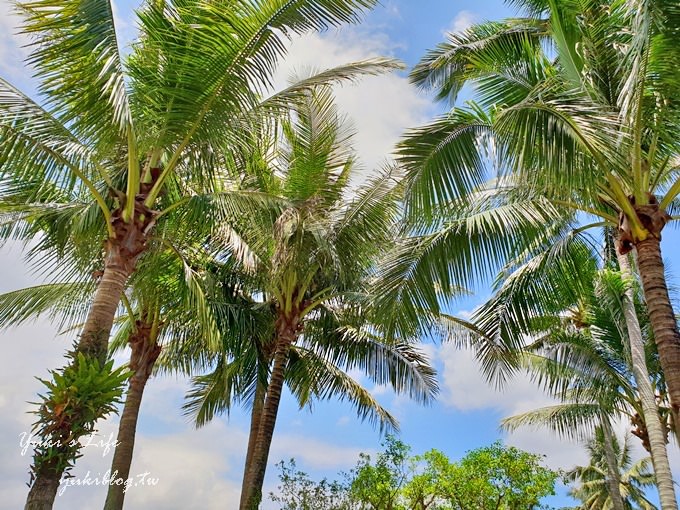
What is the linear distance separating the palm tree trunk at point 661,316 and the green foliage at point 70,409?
5.43 m

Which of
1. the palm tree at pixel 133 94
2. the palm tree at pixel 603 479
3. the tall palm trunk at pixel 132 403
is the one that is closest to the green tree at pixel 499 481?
the tall palm trunk at pixel 132 403

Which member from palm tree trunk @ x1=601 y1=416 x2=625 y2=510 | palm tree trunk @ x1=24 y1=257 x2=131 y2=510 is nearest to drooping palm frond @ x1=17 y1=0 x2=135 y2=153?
palm tree trunk @ x1=24 y1=257 x2=131 y2=510

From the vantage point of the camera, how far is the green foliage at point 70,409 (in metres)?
5.58

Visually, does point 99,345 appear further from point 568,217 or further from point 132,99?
point 568,217

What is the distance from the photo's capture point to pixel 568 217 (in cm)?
858

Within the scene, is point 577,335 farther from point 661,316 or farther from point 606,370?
point 661,316

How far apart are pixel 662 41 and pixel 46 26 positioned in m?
6.66

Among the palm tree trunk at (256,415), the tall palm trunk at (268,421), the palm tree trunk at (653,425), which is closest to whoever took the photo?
the palm tree trunk at (653,425)

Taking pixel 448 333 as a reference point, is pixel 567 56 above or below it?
above

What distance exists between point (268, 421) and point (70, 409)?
590cm

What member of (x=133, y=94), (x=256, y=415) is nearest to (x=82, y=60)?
(x=133, y=94)

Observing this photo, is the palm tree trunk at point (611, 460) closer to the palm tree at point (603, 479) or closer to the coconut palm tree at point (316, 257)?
the coconut palm tree at point (316, 257)

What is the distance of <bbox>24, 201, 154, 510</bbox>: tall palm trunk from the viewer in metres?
5.55

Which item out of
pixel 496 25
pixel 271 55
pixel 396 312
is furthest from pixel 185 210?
pixel 496 25
